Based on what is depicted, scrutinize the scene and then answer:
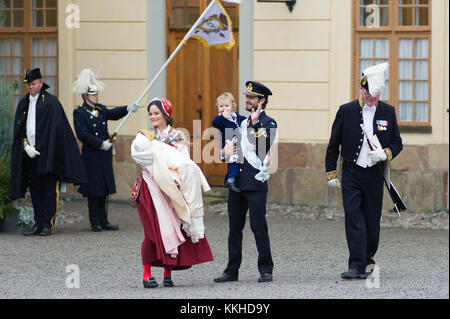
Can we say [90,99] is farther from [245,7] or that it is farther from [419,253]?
[419,253]

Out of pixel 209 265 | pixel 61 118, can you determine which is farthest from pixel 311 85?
pixel 209 265

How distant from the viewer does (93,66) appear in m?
14.4

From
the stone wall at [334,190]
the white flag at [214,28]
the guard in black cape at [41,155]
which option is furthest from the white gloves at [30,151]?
the stone wall at [334,190]

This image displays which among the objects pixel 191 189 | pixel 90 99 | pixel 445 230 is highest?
pixel 90 99

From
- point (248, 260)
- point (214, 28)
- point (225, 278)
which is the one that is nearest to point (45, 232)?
point (248, 260)

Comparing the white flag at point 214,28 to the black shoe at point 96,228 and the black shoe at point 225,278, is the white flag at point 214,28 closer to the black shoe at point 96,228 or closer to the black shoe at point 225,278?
the black shoe at point 96,228

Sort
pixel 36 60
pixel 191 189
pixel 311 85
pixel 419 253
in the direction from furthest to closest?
1. pixel 36 60
2. pixel 311 85
3. pixel 419 253
4. pixel 191 189

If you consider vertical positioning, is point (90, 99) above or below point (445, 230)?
above

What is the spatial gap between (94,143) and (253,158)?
13.0 ft

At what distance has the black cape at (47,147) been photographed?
11.3 meters

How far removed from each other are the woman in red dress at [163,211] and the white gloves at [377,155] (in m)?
1.53

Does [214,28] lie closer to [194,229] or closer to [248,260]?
[248,260]

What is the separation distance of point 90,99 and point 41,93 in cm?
63

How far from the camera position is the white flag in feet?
34.7
